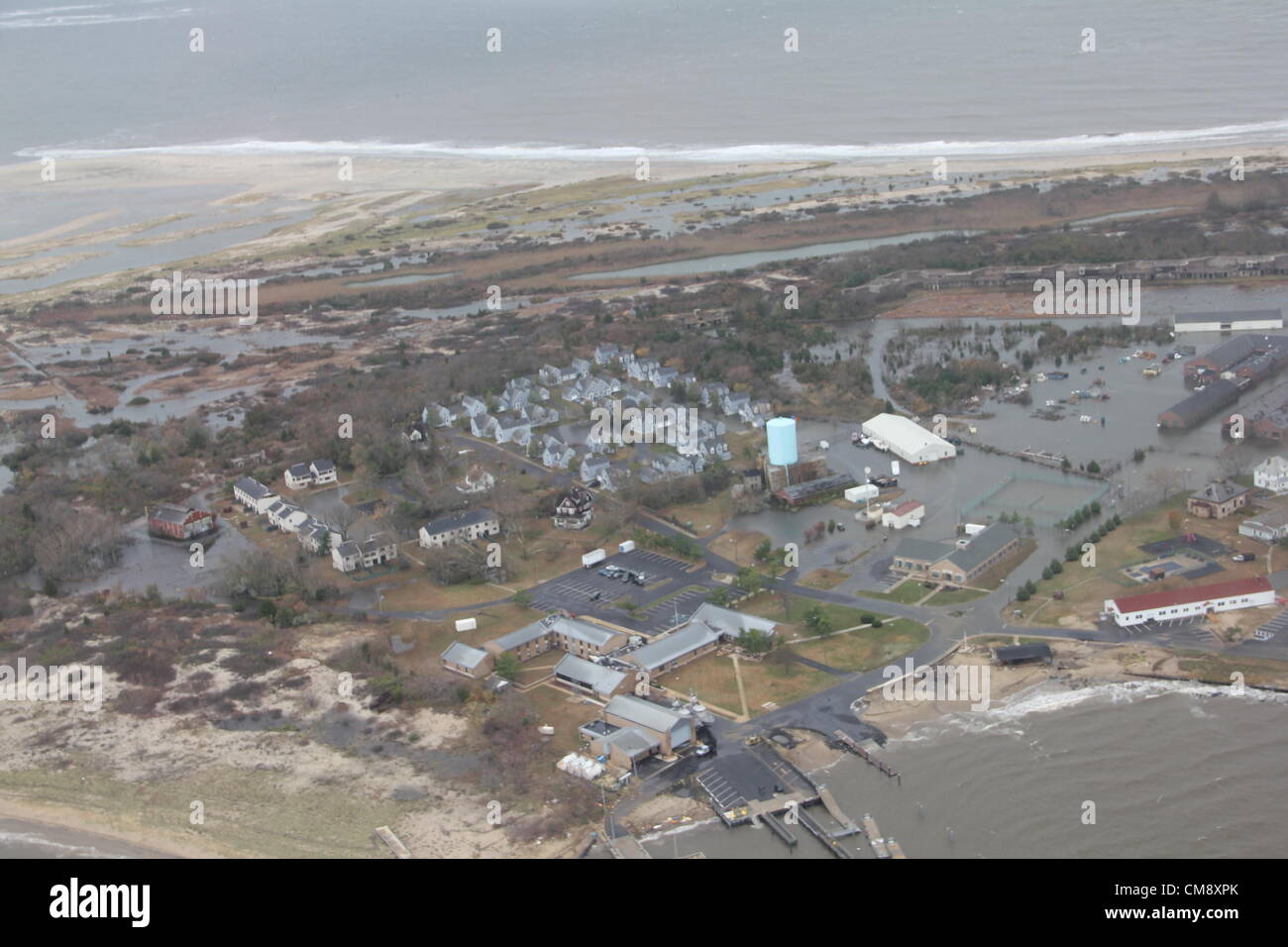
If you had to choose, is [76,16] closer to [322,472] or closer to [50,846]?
[322,472]

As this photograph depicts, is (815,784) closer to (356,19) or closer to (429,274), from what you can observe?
(429,274)

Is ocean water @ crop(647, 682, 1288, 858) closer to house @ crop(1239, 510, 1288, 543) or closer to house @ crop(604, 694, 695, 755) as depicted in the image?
house @ crop(604, 694, 695, 755)

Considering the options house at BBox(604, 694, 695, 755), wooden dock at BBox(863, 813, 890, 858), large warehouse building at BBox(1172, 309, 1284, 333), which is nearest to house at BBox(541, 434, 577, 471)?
house at BBox(604, 694, 695, 755)

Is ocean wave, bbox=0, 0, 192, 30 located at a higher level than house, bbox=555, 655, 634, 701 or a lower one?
higher

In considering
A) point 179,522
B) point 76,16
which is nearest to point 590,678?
point 179,522

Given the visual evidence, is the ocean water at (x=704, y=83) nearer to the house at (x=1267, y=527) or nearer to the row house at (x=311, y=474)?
the house at (x=1267, y=527)
